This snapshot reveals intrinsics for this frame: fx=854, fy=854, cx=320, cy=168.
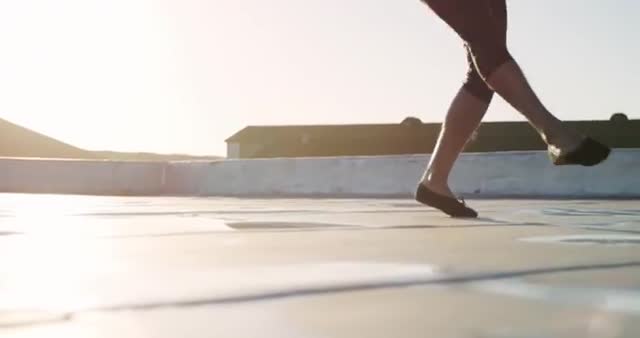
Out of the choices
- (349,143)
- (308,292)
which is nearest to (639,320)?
(308,292)

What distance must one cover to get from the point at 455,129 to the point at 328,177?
16.7 ft

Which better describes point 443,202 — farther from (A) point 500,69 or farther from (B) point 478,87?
(A) point 500,69

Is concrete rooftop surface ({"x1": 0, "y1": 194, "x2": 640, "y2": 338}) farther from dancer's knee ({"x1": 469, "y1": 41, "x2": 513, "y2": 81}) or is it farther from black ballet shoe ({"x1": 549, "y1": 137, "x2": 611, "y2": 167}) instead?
dancer's knee ({"x1": 469, "y1": 41, "x2": 513, "y2": 81})

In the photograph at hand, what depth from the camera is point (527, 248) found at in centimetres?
177

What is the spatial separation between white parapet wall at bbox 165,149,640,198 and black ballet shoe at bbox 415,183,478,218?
3633 millimetres

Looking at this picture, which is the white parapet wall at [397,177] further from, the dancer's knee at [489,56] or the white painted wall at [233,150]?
the white painted wall at [233,150]

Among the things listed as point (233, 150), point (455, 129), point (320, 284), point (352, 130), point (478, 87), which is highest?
point (352, 130)

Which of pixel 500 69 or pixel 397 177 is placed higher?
pixel 500 69

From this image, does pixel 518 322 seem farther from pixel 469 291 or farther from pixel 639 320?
pixel 469 291

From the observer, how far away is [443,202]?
301 centimetres

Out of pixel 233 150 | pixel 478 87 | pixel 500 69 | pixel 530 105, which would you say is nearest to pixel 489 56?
pixel 500 69

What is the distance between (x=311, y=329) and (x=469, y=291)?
34cm

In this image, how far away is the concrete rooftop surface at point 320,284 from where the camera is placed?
908 millimetres

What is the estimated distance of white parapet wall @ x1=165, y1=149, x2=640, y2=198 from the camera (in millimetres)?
6473
